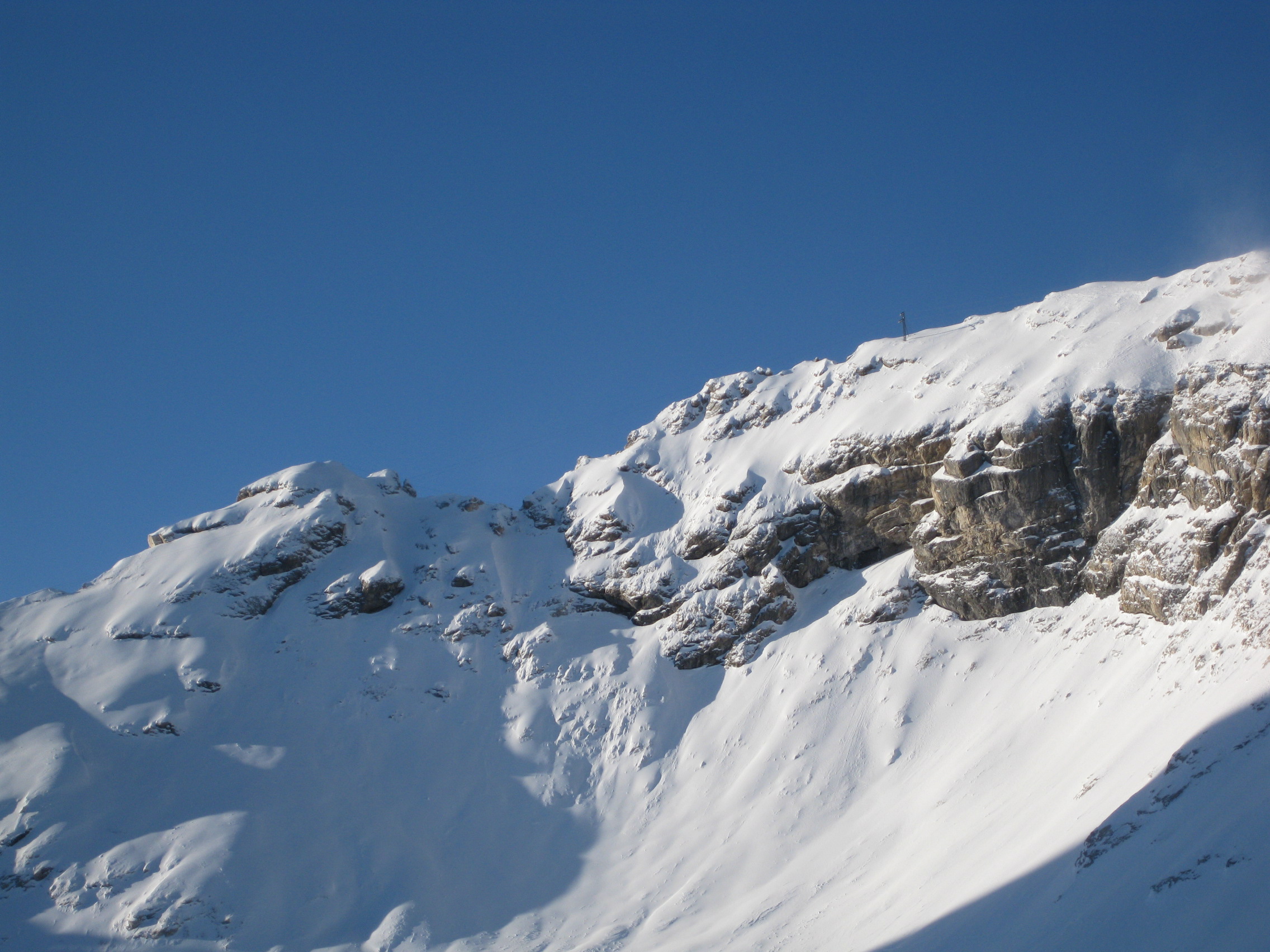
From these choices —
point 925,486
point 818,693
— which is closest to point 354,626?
point 818,693

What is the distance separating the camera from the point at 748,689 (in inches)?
2682

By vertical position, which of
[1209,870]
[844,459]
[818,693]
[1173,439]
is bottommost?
[1209,870]

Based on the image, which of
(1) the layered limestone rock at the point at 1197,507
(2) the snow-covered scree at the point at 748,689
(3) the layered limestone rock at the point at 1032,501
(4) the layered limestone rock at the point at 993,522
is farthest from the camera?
(3) the layered limestone rock at the point at 1032,501

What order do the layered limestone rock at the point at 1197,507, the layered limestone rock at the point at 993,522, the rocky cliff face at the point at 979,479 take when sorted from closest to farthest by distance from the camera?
the layered limestone rock at the point at 1197,507
the layered limestone rock at the point at 993,522
the rocky cliff face at the point at 979,479

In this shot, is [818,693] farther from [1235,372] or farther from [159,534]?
[159,534]

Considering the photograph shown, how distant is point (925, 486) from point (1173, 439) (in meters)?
17.4

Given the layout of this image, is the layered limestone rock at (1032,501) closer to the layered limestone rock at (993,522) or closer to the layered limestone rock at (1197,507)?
the layered limestone rock at (993,522)

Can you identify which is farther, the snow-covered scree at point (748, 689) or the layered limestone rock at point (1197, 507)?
the layered limestone rock at point (1197, 507)

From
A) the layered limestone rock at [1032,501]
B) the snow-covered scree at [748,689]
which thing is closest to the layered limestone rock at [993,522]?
the layered limestone rock at [1032,501]

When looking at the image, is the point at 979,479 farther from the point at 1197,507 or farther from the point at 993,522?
the point at 1197,507

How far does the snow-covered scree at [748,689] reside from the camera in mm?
46062

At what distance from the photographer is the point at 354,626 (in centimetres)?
7850

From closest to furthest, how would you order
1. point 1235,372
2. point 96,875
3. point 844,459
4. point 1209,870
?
1. point 1209,870
2. point 1235,372
3. point 96,875
4. point 844,459

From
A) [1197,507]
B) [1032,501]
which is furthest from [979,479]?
[1197,507]
